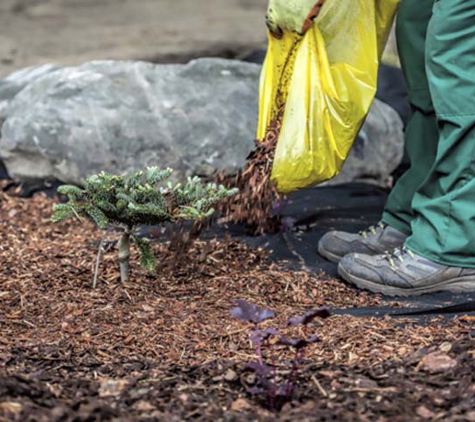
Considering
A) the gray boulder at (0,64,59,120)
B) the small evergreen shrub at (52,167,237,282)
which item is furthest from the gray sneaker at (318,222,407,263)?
the gray boulder at (0,64,59,120)

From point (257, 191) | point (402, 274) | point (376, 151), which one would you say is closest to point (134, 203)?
point (257, 191)

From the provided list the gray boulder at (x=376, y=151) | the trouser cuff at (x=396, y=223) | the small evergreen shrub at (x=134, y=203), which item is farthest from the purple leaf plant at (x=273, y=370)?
the gray boulder at (x=376, y=151)

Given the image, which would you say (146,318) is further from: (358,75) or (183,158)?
(183,158)

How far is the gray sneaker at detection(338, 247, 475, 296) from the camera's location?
11.4 feet

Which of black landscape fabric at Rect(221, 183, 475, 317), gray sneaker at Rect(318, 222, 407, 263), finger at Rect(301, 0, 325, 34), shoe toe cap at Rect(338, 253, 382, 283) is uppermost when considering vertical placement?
finger at Rect(301, 0, 325, 34)

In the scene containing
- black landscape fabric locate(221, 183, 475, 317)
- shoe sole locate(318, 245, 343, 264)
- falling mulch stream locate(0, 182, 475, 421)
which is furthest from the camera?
shoe sole locate(318, 245, 343, 264)

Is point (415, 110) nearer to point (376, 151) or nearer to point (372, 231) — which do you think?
point (372, 231)

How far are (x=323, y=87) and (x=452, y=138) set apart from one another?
0.53 meters

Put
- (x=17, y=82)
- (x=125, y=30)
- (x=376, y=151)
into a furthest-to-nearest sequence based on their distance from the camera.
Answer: (x=125, y=30), (x=17, y=82), (x=376, y=151)

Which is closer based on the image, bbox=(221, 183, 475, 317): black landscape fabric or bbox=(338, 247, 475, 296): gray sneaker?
bbox=(221, 183, 475, 317): black landscape fabric

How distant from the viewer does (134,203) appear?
3.22 metres

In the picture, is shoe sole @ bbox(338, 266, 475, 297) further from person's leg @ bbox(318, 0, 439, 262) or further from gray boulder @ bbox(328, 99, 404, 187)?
gray boulder @ bbox(328, 99, 404, 187)

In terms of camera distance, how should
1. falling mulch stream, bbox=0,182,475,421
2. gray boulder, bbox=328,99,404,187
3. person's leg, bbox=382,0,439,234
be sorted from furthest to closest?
gray boulder, bbox=328,99,404,187
person's leg, bbox=382,0,439,234
falling mulch stream, bbox=0,182,475,421

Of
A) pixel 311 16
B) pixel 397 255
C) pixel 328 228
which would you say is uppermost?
pixel 311 16
